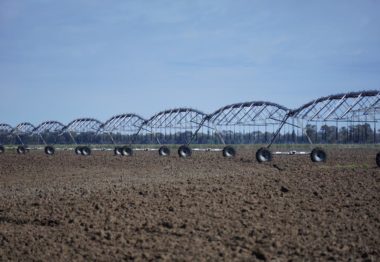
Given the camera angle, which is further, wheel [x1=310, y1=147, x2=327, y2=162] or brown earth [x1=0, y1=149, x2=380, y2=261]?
wheel [x1=310, y1=147, x2=327, y2=162]

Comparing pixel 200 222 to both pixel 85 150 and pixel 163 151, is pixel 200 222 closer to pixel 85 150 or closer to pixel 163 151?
pixel 163 151

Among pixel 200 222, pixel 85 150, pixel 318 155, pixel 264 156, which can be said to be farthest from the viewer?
pixel 85 150

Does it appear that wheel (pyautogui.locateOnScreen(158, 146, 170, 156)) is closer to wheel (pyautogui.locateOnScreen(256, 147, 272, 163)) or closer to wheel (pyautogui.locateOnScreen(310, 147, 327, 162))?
wheel (pyautogui.locateOnScreen(256, 147, 272, 163))

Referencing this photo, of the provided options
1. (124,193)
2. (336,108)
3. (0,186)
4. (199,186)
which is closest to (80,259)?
(124,193)

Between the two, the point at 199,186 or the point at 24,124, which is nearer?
the point at 199,186

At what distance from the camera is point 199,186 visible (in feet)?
46.7

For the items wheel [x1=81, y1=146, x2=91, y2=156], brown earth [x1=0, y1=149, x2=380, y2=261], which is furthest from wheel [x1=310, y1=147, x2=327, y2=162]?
wheel [x1=81, y1=146, x2=91, y2=156]

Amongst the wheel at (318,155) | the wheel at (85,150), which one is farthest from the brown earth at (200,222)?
the wheel at (85,150)

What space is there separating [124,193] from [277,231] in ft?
19.2

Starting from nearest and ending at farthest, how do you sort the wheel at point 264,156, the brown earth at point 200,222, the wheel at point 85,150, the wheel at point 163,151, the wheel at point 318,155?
the brown earth at point 200,222 < the wheel at point 318,155 < the wheel at point 264,156 < the wheel at point 163,151 < the wheel at point 85,150

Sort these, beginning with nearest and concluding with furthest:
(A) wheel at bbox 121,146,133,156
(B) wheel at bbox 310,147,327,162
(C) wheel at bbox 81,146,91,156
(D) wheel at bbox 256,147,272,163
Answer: (B) wheel at bbox 310,147,327,162 → (D) wheel at bbox 256,147,272,163 → (A) wheel at bbox 121,146,133,156 → (C) wheel at bbox 81,146,91,156

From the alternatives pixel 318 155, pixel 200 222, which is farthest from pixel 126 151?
pixel 200 222

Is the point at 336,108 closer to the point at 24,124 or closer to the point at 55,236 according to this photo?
the point at 55,236

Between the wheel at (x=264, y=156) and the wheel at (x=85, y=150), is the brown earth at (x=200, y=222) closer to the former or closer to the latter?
the wheel at (x=264, y=156)
